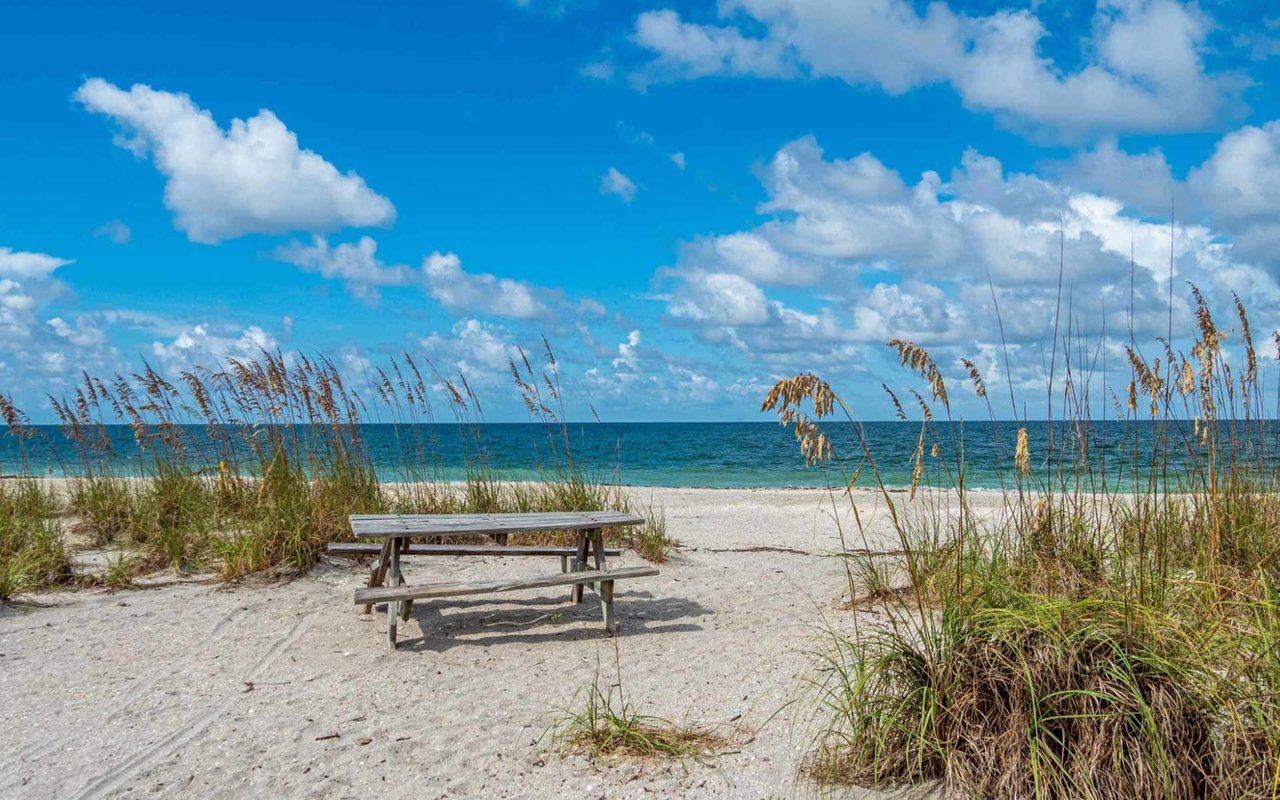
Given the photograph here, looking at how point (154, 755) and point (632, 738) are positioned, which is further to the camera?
point (154, 755)

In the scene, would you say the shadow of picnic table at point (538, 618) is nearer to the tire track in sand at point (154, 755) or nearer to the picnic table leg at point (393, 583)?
the picnic table leg at point (393, 583)

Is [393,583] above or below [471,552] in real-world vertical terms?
below

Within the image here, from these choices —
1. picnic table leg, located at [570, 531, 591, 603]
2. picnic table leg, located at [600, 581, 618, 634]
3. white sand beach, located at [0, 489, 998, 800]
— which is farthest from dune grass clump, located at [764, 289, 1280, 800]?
picnic table leg, located at [570, 531, 591, 603]

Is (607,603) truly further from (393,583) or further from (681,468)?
(681,468)

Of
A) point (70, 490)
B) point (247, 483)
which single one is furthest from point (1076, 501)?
point (70, 490)

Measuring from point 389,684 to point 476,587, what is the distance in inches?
35.0

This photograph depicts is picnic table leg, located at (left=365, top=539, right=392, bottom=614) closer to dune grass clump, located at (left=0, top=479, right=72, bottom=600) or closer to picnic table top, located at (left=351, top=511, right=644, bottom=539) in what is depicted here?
picnic table top, located at (left=351, top=511, right=644, bottom=539)

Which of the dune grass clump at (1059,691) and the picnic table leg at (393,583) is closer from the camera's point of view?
the dune grass clump at (1059,691)

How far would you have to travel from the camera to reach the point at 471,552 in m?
6.48

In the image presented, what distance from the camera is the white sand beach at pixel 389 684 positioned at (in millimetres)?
3791

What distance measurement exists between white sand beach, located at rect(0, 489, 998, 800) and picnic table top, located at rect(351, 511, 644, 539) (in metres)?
0.71

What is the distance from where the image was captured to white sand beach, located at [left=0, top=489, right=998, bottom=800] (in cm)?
379

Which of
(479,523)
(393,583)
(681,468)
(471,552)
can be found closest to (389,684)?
(393,583)

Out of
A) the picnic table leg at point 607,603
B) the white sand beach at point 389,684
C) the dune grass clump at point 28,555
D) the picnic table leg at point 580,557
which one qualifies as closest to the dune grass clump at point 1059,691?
the white sand beach at point 389,684
